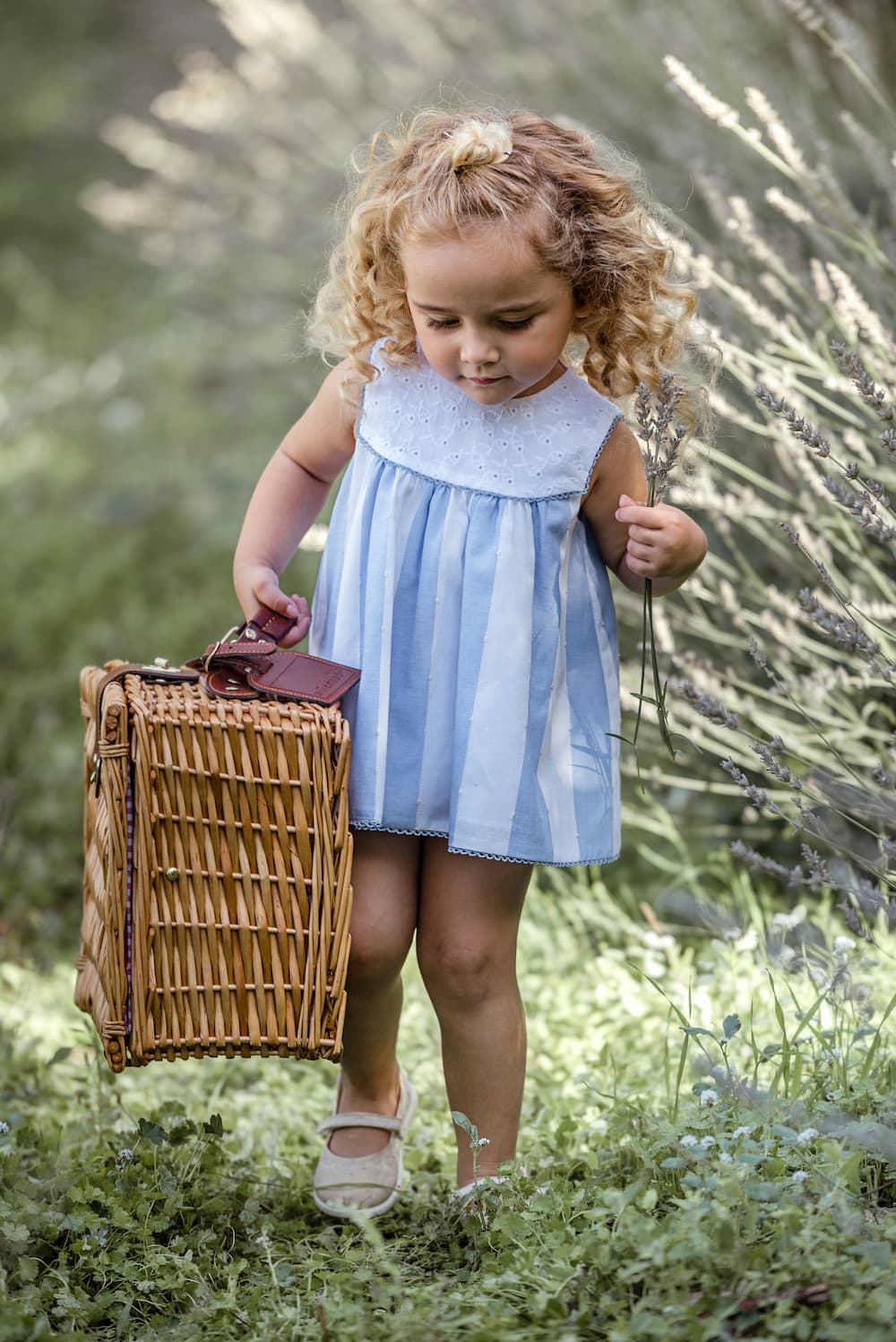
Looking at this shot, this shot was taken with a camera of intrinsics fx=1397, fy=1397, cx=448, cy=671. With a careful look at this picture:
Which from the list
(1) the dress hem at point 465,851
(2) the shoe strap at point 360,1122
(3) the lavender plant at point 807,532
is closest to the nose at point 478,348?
(3) the lavender plant at point 807,532

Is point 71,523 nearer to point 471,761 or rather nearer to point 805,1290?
point 471,761

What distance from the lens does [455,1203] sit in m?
1.83

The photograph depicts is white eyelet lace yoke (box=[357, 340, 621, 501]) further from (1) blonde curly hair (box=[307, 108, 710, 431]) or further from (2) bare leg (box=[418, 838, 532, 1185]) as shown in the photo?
(2) bare leg (box=[418, 838, 532, 1185])

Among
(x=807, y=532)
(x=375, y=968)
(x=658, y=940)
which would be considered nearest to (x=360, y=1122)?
(x=375, y=968)

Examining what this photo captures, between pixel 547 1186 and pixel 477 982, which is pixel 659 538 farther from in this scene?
pixel 547 1186

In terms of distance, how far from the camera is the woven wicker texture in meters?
1.64

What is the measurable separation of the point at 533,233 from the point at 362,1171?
1.28m

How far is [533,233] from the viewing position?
5.60 feet

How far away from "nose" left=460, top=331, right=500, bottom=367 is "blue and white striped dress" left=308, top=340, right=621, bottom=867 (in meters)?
0.14

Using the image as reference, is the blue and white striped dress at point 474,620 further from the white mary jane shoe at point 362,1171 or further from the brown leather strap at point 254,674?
the white mary jane shoe at point 362,1171

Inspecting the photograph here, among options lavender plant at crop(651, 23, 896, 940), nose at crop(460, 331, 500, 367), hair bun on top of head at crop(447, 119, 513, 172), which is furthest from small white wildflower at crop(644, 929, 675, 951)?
hair bun on top of head at crop(447, 119, 513, 172)

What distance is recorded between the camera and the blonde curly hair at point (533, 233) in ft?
5.65

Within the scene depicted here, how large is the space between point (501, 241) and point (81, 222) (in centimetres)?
747

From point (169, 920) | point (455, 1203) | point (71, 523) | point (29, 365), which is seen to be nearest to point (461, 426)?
point (169, 920)
